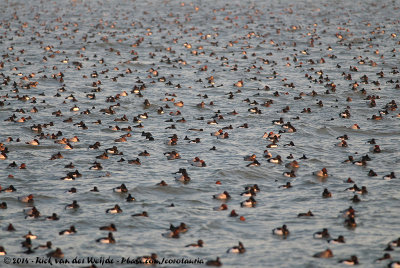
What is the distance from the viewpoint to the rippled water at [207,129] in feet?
90.3

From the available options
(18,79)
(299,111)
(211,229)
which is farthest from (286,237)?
(18,79)

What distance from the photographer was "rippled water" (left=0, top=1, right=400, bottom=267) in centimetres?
2753

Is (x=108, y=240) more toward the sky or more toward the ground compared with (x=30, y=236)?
more toward the sky

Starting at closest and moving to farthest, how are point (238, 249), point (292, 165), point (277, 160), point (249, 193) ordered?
point (238, 249) < point (249, 193) < point (292, 165) < point (277, 160)

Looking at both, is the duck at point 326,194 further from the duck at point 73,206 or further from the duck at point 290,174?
the duck at point 73,206

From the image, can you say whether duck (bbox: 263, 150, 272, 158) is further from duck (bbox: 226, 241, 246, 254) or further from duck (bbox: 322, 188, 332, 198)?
duck (bbox: 226, 241, 246, 254)

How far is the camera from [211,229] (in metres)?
28.1

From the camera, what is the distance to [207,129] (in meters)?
44.3

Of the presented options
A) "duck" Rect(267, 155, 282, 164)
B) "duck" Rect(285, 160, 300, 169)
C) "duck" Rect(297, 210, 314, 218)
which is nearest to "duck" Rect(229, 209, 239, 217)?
"duck" Rect(297, 210, 314, 218)

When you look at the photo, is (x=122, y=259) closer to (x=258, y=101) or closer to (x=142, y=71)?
(x=258, y=101)

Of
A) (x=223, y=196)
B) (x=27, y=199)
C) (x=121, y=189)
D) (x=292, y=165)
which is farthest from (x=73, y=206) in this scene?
(x=292, y=165)

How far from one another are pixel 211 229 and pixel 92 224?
541 cm

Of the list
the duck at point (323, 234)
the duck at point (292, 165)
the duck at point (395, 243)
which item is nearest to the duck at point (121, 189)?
the duck at point (292, 165)

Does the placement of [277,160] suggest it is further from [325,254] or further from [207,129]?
[325,254]
